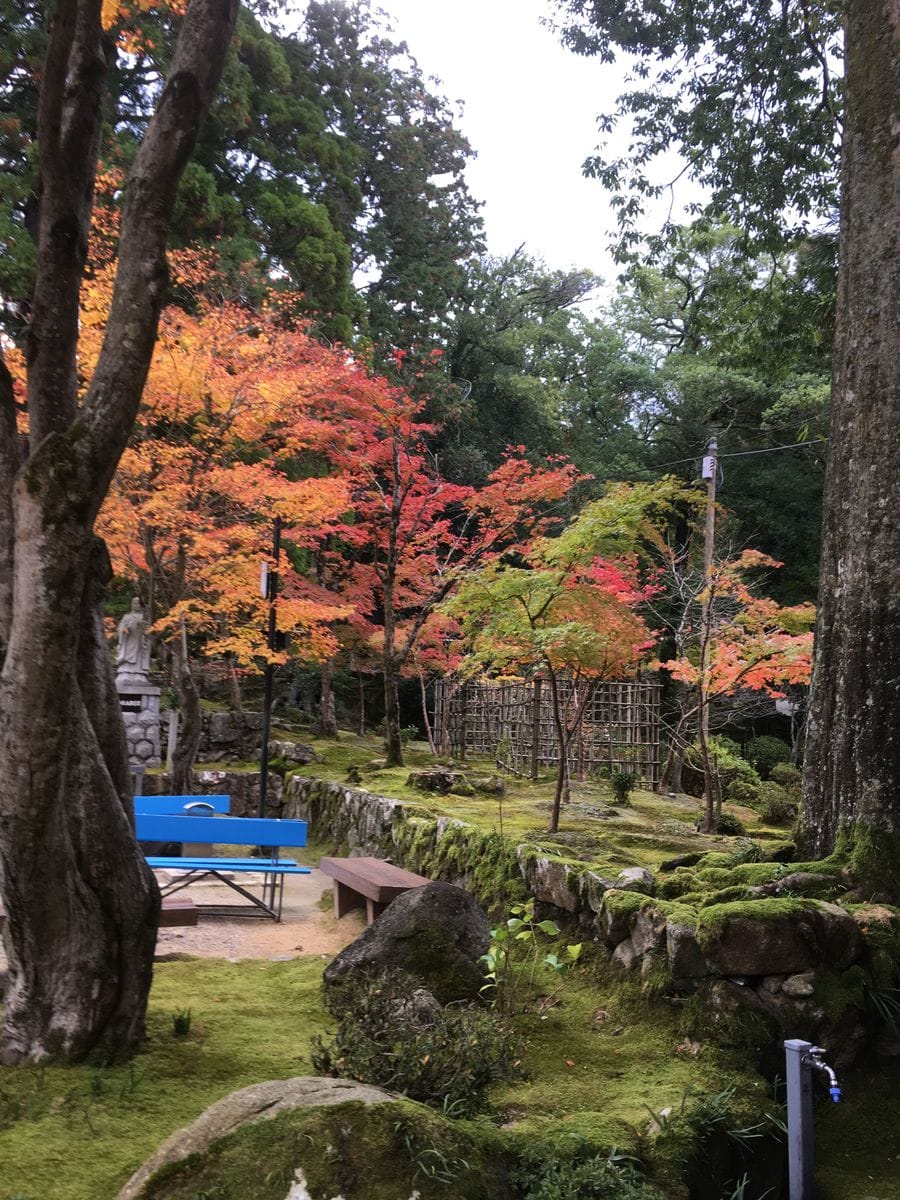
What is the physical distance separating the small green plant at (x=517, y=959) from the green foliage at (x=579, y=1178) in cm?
88

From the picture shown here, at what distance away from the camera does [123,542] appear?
431 inches

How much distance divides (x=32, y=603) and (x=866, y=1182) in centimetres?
375

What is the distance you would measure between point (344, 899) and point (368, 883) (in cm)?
116

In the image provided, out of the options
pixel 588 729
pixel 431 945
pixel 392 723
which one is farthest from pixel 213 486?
pixel 431 945

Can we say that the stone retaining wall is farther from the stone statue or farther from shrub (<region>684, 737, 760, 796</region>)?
shrub (<region>684, 737, 760, 796</region>)

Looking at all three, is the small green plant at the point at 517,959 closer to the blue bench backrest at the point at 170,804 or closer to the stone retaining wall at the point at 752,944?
the stone retaining wall at the point at 752,944

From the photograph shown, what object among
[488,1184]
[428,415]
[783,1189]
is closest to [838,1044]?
[783,1189]

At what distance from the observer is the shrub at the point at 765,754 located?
16203mm

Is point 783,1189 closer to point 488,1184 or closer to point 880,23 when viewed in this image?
point 488,1184

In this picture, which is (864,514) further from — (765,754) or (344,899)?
(765,754)

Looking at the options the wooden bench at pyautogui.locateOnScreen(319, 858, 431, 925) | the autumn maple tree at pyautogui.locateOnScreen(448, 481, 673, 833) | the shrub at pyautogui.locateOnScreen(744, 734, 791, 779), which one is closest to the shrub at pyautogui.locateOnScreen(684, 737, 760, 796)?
the shrub at pyautogui.locateOnScreen(744, 734, 791, 779)

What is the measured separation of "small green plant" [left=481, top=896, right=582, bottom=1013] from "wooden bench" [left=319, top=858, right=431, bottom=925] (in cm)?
64

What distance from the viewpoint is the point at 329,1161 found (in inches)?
96.8

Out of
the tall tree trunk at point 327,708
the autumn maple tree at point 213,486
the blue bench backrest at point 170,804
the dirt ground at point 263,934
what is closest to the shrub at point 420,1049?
the dirt ground at point 263,934
